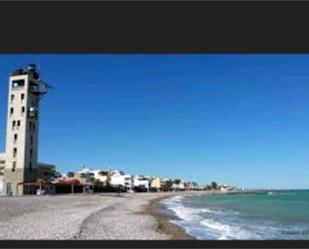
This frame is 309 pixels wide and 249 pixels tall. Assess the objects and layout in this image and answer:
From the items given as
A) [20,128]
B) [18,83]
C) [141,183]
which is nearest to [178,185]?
[141,183]

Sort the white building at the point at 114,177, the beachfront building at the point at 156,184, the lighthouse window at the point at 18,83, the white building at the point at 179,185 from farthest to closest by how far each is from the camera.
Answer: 1. the white building at the point at 179,185
2. the beachfront building at the point at 156,184
3. the white building at the point at 114,177
4. the lighthouse window at the point at 18,83

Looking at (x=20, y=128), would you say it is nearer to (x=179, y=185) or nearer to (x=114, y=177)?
(x=114, y=177)

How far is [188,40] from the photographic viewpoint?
1020 centimetres

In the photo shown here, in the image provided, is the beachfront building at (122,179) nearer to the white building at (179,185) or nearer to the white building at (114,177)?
the white building at (114,177)

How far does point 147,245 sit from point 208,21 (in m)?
5.42

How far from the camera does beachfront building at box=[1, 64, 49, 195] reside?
42531 mm

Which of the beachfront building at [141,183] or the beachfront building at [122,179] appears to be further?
the beachfront building at [141,183]

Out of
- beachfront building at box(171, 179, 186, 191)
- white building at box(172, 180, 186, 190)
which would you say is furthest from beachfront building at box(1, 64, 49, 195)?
white building at box(172, 180, 186, 190)

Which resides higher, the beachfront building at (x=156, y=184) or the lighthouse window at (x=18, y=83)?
the lighthouse window at (x=18, y=83)

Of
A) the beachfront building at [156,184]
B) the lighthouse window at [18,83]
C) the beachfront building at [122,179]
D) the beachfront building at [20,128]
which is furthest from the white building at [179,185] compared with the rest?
the lighthouse window at [18,83]

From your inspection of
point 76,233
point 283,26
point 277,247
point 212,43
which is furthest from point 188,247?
point 283,26

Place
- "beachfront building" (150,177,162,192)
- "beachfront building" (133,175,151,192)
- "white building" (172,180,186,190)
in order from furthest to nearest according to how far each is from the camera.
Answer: "white building" (172,180,186,190) → "beachfront building" (150,177,162,192) → "beachfront building" (133,175,151,192)

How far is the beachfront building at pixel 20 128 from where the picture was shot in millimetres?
42531

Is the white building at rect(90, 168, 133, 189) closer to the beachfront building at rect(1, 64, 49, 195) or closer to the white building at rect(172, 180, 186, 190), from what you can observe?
the white building at rect(172, 180, 186, 190)
